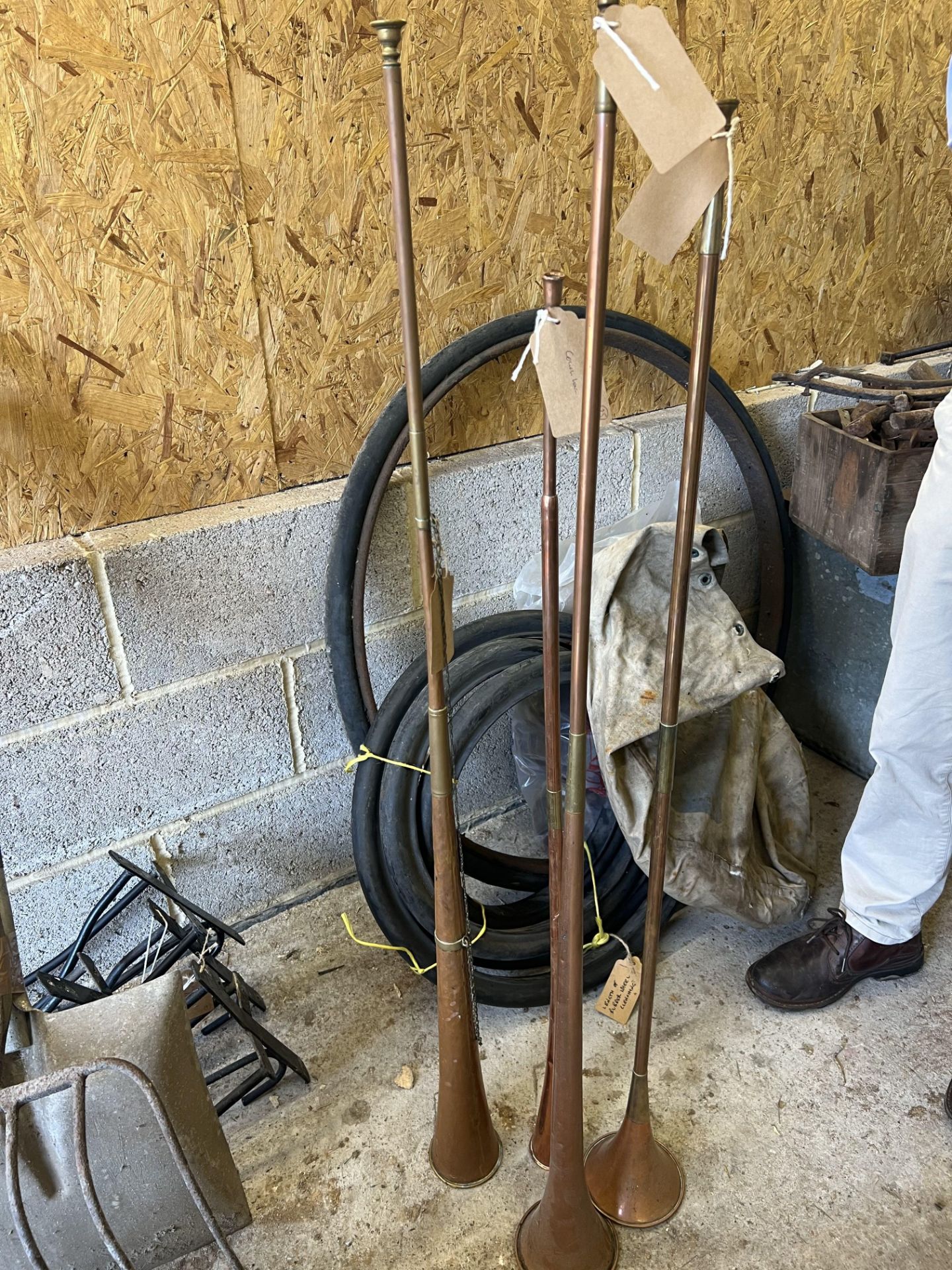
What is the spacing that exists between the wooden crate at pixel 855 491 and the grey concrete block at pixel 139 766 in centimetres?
106

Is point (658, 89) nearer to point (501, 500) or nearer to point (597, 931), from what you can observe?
point (501, 500)

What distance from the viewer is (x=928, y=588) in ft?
4.19

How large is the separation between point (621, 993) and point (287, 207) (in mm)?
1373

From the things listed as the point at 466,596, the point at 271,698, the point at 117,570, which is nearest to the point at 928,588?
the point at 466,596

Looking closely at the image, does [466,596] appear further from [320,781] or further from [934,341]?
[934,341]

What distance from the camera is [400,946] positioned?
1.49 metres

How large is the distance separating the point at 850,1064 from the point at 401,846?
0.78 metres

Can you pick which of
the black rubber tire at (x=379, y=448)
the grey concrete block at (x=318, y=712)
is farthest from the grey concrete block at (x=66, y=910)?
the black rubber tire at (x=379, y=448)

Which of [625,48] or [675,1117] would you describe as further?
[675,1117]

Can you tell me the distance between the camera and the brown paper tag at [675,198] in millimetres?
779

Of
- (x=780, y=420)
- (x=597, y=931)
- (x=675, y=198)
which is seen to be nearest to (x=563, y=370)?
(x=675, y=198)

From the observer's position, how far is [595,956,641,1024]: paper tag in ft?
5.01

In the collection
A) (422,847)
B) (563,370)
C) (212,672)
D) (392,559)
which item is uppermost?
(563,370)

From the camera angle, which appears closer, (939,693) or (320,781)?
(939,693)
